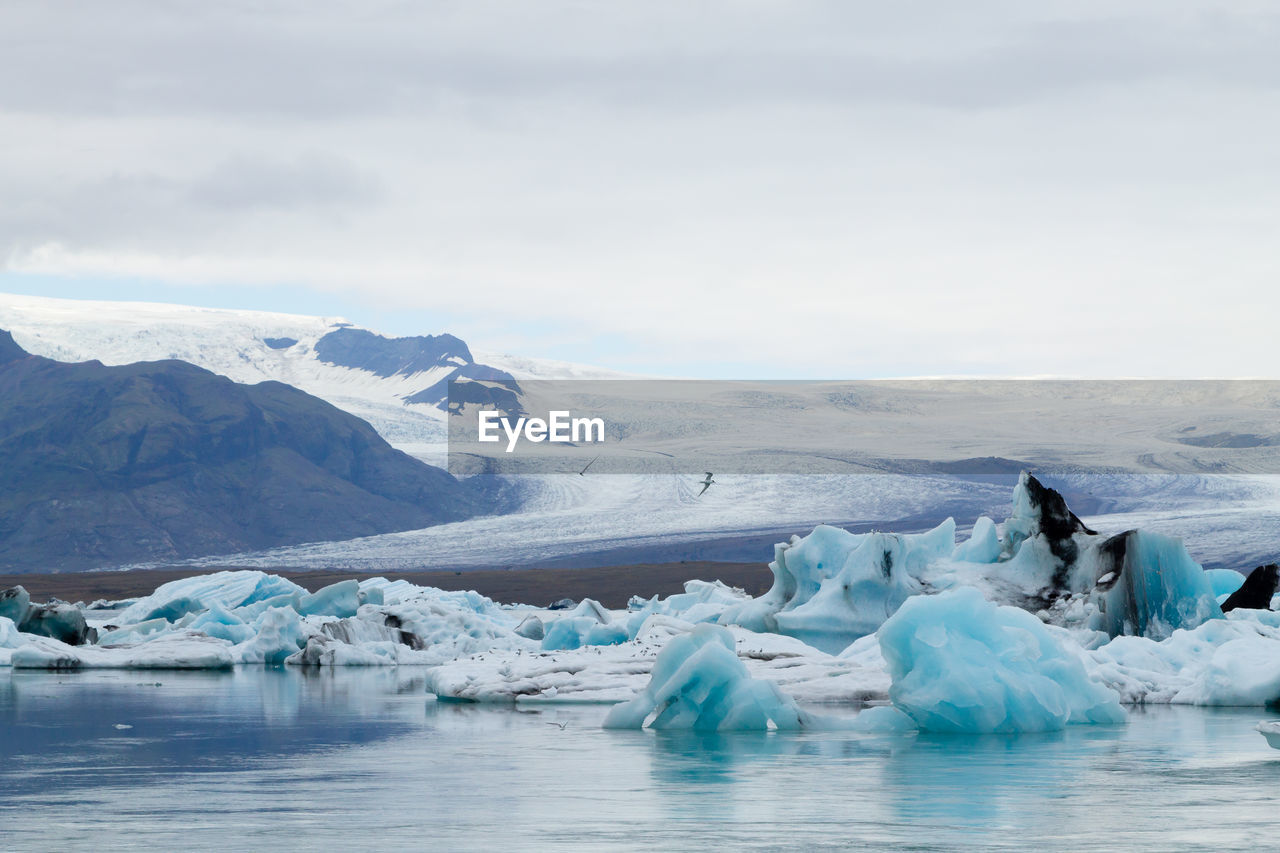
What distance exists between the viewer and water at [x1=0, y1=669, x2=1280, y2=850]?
8.03 m

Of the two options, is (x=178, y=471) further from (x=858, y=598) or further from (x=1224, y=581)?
(x=1224, y=581)

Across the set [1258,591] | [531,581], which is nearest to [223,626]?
[1258,591]

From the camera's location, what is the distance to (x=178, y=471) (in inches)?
5989

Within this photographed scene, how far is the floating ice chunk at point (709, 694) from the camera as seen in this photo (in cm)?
1500

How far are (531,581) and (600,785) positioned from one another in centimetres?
9550

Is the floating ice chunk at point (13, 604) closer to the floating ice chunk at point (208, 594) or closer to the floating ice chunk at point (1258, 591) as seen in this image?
the floating ice chunk at point (208, 594)

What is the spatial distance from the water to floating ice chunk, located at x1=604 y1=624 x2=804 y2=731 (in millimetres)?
438

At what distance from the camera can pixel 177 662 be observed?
1249 inches

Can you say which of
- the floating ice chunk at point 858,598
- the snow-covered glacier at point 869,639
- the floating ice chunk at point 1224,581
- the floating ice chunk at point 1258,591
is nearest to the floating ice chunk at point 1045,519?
the snow-covered glacier at point 869,639

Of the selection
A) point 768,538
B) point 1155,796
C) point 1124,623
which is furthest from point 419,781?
point 768,538

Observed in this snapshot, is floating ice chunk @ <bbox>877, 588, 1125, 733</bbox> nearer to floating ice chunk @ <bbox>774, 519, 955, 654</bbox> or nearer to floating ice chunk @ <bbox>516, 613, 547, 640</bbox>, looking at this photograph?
floating ice chunk @ <bbox>774, 519, 955, 654</bbox>

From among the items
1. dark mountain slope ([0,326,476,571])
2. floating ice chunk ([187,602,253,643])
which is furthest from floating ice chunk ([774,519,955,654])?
dark mountain slope ([0,326,476,571])

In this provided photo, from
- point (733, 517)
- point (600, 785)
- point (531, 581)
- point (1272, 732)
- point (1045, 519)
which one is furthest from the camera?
point (733, 517)

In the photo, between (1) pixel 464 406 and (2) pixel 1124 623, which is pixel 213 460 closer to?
(1) pixel 464 406
